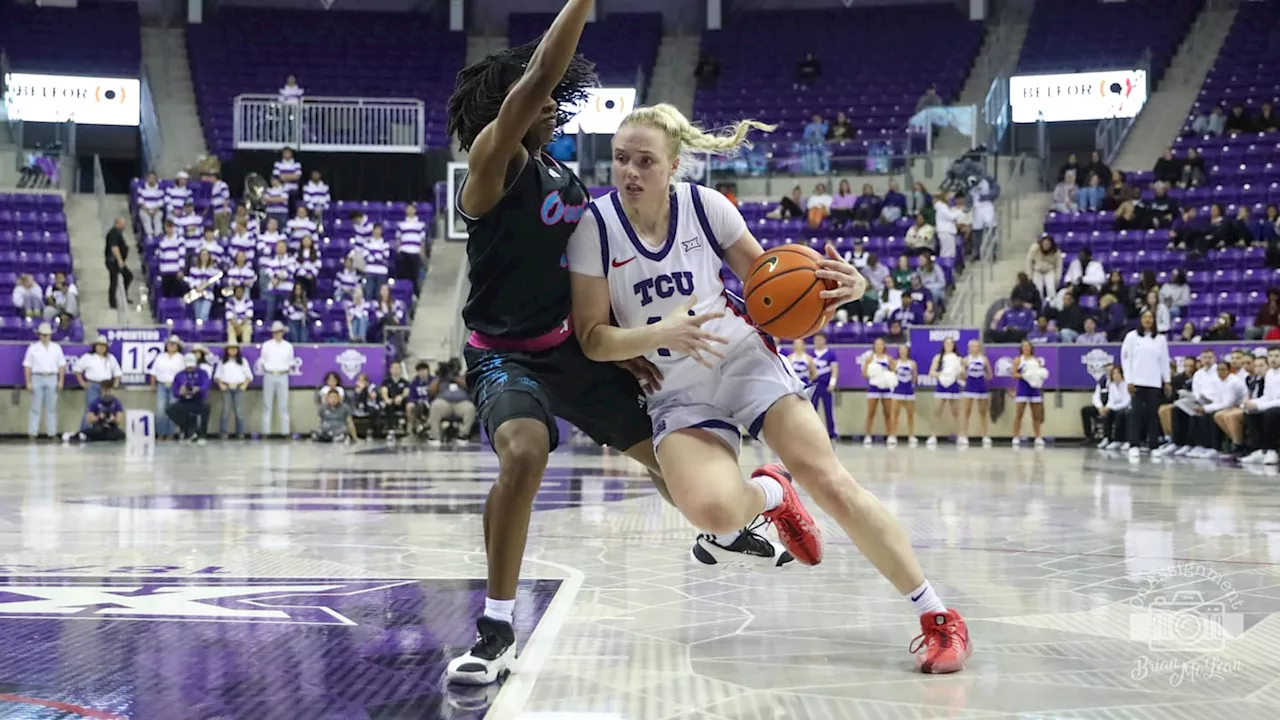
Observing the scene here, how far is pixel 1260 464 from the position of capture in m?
12.8

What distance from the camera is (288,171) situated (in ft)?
74.3

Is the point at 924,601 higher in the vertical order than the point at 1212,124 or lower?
lower

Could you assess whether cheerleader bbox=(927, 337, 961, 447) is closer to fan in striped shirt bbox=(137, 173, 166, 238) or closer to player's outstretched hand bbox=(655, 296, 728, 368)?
fan in striped shirt bbox=(137, 173, 166, 238)

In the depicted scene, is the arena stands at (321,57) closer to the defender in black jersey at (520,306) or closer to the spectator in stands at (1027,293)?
the spectator in stands at (1027,293)

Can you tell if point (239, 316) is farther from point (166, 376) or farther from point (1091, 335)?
point (1091, 335)

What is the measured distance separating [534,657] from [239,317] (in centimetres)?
1697

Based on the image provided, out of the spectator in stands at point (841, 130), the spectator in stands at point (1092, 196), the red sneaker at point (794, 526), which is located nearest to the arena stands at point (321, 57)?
the spectator in stands at point (841, 130)

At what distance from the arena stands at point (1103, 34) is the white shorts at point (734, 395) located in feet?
79.8

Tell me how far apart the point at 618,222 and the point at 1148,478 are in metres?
8.24

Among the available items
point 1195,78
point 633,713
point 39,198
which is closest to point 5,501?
point 633,713

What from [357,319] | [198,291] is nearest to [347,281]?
[357,319]

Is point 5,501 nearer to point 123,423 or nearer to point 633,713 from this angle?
point 633,713

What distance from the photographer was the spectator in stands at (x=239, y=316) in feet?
62.3

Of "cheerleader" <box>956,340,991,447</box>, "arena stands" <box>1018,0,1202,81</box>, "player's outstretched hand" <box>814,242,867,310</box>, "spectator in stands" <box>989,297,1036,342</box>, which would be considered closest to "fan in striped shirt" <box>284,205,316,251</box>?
"cheerleader" <box>956,340,991,447</box>
